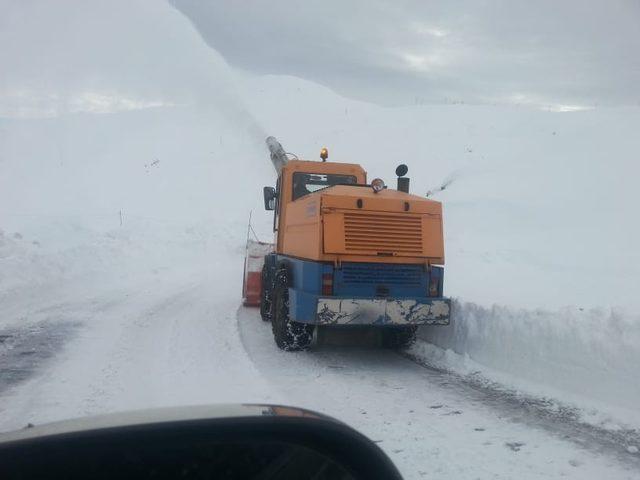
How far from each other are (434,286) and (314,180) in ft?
11.6

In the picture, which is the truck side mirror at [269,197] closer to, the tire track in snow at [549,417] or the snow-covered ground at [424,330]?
the snow-covered ground at [424,330]

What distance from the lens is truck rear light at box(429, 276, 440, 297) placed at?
8917 millimetres

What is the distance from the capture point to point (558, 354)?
7.31 m

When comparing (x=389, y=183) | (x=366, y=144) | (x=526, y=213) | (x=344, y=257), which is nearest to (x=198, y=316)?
(x=344, y=257)

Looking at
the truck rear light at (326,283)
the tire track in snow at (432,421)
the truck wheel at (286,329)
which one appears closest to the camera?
the tire track in snow at (432,421)

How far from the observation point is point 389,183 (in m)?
30.7

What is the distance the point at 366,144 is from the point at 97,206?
50.9 feet

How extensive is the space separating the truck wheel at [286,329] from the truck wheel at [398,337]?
1.39m

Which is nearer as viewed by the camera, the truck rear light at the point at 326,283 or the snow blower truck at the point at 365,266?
the snow blower truck at the point at 365,266

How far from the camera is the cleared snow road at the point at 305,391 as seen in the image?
5023 mm

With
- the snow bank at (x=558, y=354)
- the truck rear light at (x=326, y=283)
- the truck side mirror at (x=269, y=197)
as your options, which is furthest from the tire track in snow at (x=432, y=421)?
the truck side mirror at (x=269, y=197)

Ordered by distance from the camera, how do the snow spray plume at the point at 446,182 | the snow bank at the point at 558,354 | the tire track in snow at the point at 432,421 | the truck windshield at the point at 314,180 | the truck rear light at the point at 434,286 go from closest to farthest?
the tire track in snow at the point at 432,421, the snow bank at the point at 558,354, the truck rear light at the point at 434,286, the truck windshield at the point at 314,180, the snow spray plume at the point at 446,182

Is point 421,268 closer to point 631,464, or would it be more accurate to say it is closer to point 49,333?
point 631,464

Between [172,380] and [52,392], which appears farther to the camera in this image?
[172,380]
